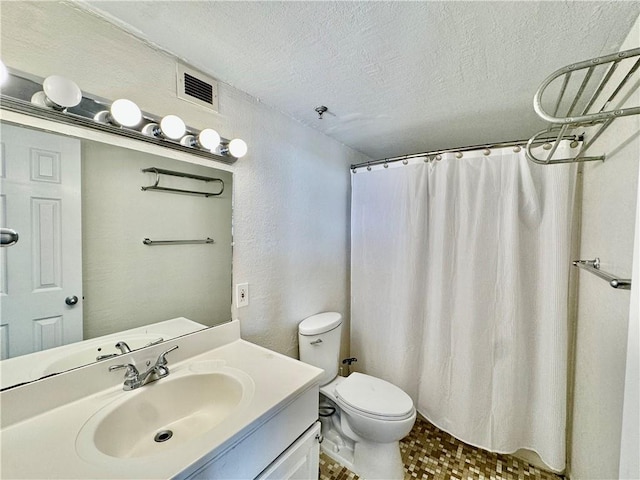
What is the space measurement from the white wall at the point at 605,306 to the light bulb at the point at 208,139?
145 cm

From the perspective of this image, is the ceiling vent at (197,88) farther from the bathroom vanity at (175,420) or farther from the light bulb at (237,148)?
the bathroom vanity at (175,420)

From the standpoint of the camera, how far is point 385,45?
38.1 inches

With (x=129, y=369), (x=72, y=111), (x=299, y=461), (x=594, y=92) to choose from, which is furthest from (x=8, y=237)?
(x=594, y=92)

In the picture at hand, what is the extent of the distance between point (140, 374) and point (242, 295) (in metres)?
0.51

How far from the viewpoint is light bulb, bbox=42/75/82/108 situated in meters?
0.73

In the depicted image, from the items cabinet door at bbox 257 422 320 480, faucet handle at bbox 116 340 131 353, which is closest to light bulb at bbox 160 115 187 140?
faucet handle at bbox 116 340 131 353

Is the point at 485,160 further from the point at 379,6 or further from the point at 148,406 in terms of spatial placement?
the point at 148,406

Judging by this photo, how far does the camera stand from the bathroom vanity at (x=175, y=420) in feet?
2.03

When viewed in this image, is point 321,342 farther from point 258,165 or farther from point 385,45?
point 385,45

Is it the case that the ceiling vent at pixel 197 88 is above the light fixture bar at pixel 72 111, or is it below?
above

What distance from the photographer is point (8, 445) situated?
65cm

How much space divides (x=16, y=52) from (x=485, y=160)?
6.56 ft

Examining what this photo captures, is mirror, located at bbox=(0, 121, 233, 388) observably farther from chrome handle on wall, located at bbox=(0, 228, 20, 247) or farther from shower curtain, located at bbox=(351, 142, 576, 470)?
shower curtain, located at bbox=(351, 142, 576, 470)

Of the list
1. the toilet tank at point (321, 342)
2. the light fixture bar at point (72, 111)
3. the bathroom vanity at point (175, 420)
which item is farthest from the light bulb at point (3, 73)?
the toilet tank at point (321, 342)
